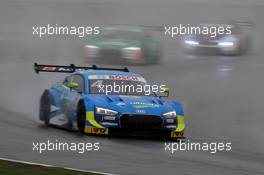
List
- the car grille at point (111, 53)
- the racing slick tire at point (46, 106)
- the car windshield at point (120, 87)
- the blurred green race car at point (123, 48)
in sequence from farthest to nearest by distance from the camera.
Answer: the car grille at point (111, 53)
the blurred green race car at point (123, 48)
the racing slick tire at point (46, 106)
the car windshield at point (120, 87)

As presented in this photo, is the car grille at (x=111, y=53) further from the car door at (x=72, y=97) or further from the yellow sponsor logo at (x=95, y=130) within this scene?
the yellow sponsor logo at (x=95, y=130)

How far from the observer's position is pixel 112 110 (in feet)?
41.4

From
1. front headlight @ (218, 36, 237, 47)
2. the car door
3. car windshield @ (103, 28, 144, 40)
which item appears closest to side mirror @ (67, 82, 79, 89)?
the car door

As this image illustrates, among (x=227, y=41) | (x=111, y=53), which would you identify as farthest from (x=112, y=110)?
(x=227, y=41)

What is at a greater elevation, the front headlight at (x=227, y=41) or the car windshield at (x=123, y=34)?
the car windshield at (x=123, y=34)

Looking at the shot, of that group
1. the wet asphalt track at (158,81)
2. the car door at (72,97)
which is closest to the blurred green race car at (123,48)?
the wet asphalt track at (158,81)

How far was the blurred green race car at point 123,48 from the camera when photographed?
2392cm

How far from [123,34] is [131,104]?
475 inches

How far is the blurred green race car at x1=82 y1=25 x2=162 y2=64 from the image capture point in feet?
78.5

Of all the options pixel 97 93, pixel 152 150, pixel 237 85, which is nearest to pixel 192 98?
pixel 237 85

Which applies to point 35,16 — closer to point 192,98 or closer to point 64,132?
point 192,98

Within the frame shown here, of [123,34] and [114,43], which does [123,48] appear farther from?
[123,34]

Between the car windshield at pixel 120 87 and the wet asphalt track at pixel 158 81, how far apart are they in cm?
90

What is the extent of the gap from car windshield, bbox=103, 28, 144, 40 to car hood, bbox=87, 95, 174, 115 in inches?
443
